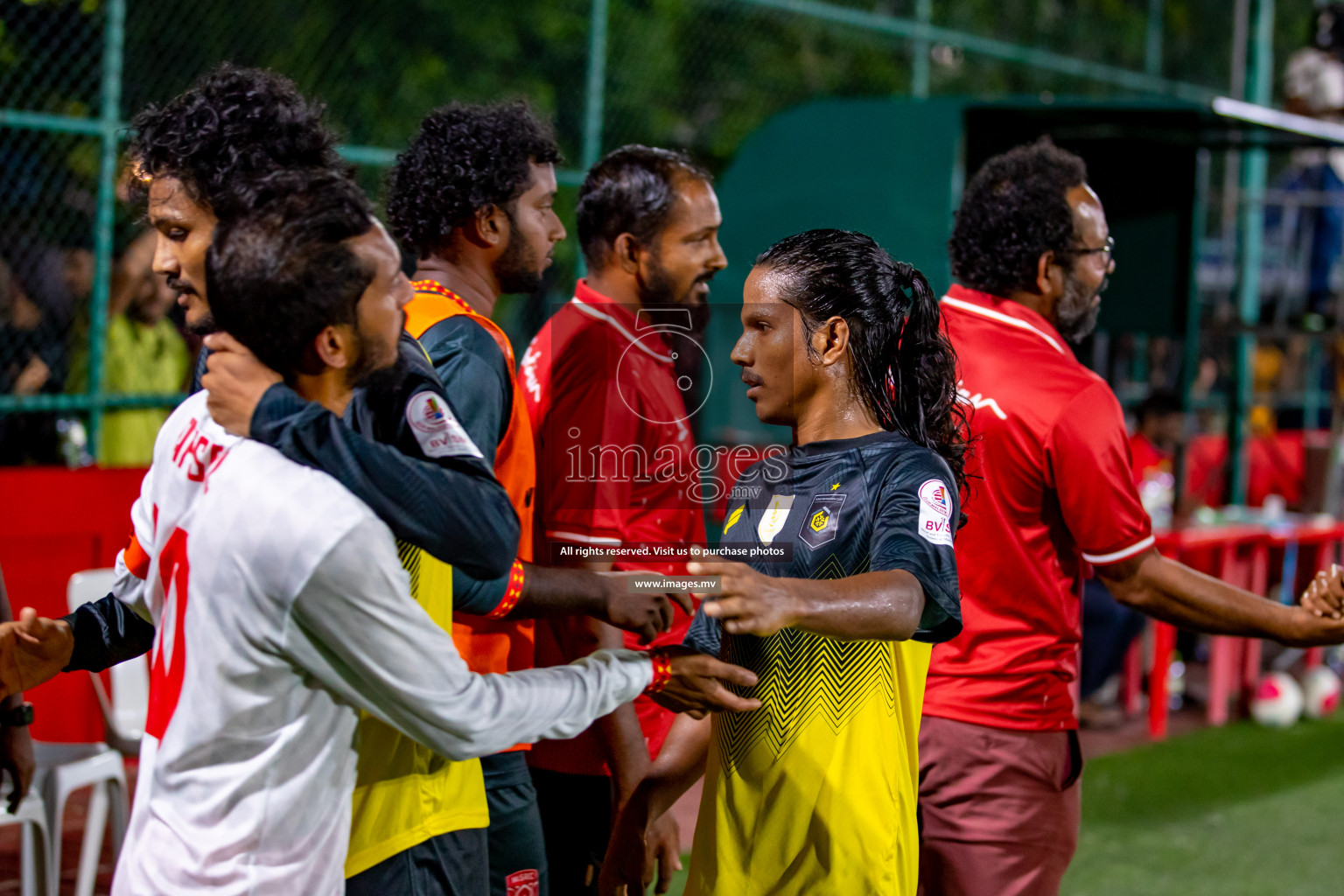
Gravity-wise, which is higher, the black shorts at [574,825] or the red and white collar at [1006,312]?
the red and white collar at [1006,312]

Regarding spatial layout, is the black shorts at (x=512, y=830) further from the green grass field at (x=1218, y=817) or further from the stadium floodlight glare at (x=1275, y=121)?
the stadium floodlight glare at (x=1275, y=121)

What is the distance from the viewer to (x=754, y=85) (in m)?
13.4

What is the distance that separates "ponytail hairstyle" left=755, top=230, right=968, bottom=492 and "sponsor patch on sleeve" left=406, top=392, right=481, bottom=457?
1.87ft

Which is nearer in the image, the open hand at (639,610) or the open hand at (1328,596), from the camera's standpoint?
the open hand at (639,610)

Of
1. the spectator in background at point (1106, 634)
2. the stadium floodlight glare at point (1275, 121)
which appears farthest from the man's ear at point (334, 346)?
the stadium floodlight glare at point (1275, 121)

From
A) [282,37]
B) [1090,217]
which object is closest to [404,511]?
[1090,217]

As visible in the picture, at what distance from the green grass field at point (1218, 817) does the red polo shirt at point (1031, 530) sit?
1954mm

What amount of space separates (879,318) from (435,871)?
104 centimetres

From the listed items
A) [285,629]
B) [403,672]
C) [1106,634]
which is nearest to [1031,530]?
[403,672]

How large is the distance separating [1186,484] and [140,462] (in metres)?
5.32

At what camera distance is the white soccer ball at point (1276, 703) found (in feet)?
21.9

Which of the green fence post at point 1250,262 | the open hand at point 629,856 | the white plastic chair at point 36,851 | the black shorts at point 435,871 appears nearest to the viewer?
the black shorts at point 435,871

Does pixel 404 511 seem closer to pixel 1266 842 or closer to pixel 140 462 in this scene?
pixel 1266 842

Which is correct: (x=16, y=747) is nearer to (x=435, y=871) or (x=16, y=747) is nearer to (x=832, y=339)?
(x=435, y=871)
